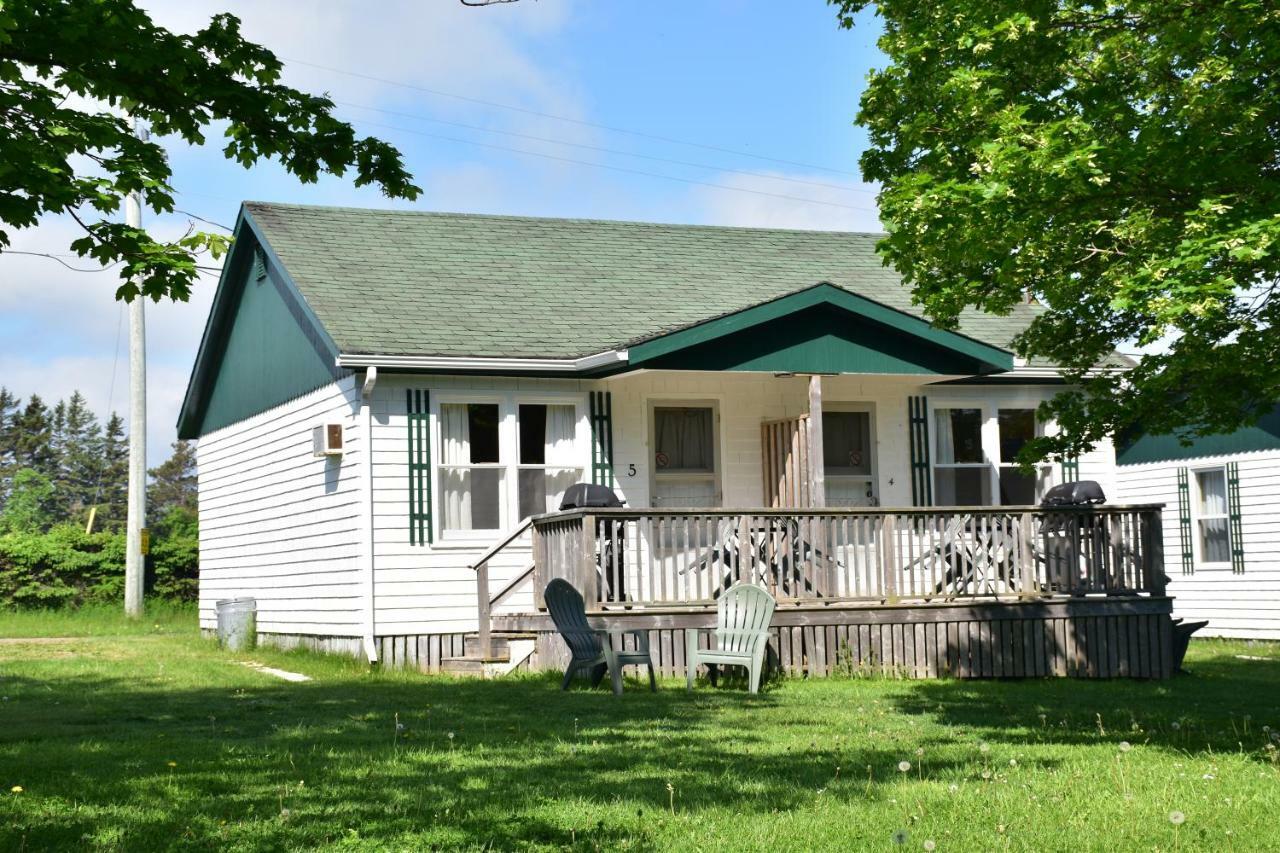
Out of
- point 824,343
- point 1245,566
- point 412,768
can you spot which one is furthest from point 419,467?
point 1245,566

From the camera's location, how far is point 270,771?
8.15 meters

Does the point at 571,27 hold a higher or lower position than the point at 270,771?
higher

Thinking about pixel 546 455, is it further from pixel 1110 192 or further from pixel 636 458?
pixel 1110 192

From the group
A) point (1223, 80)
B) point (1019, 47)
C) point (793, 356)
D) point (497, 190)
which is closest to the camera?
point (1223, 80)

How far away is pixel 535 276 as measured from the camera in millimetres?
19734

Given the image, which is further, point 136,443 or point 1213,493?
point 136,443

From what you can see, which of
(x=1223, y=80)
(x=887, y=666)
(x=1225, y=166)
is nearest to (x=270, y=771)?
(x=1225, y=166)

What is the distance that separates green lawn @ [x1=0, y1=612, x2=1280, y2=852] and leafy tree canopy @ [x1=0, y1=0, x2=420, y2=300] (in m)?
3.09

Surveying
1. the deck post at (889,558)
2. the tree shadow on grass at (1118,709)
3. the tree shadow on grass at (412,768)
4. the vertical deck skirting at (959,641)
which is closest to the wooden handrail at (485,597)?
the vertical deck skirting at (959,641)

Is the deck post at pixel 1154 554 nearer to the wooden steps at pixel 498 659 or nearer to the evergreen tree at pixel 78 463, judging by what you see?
the wooden steps at pixel 498 659

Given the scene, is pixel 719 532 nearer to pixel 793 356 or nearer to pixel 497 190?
pixel 793 356

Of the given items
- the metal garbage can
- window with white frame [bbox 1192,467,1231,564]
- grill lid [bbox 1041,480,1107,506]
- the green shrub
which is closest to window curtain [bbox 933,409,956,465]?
grill lid [bbox 1041,480,1107,506]

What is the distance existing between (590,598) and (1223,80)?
23.9 feet

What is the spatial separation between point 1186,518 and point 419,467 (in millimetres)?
12052
